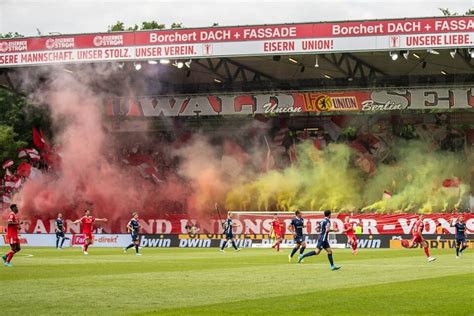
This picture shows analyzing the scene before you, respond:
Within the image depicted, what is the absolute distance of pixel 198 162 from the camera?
217ft

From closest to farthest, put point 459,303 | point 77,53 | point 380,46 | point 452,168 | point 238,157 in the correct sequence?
point 459,303 < point 380,46 < point 77,53 < point 452,168 < point 238,157

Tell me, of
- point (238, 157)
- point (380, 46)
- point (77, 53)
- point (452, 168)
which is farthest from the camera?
point (238, 157)

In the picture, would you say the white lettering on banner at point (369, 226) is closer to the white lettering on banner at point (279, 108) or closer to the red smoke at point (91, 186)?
the white lettering on banner at point (279, 108)

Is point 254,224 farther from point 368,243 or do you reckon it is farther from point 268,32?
point 268,32

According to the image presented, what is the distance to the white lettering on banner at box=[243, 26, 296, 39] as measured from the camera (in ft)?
184

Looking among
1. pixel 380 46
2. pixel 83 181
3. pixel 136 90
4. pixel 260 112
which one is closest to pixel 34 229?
pixel 83 181

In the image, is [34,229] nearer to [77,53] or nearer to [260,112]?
[77,53]

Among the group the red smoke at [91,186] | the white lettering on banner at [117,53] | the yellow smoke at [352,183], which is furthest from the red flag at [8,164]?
the yellow smoke at [352,183]

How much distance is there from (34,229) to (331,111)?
76.2 feet

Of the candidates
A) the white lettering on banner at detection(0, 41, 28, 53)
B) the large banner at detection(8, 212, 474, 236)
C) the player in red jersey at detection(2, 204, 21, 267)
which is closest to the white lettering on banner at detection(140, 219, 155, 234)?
the large banner at detection(8, 212, 474, 236)

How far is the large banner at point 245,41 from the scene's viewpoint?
53.9 m

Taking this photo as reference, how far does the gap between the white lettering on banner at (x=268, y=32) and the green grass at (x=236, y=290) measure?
90.3ft

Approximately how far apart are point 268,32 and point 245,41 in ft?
5.28

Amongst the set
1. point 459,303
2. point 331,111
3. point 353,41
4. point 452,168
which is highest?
point 353,41
